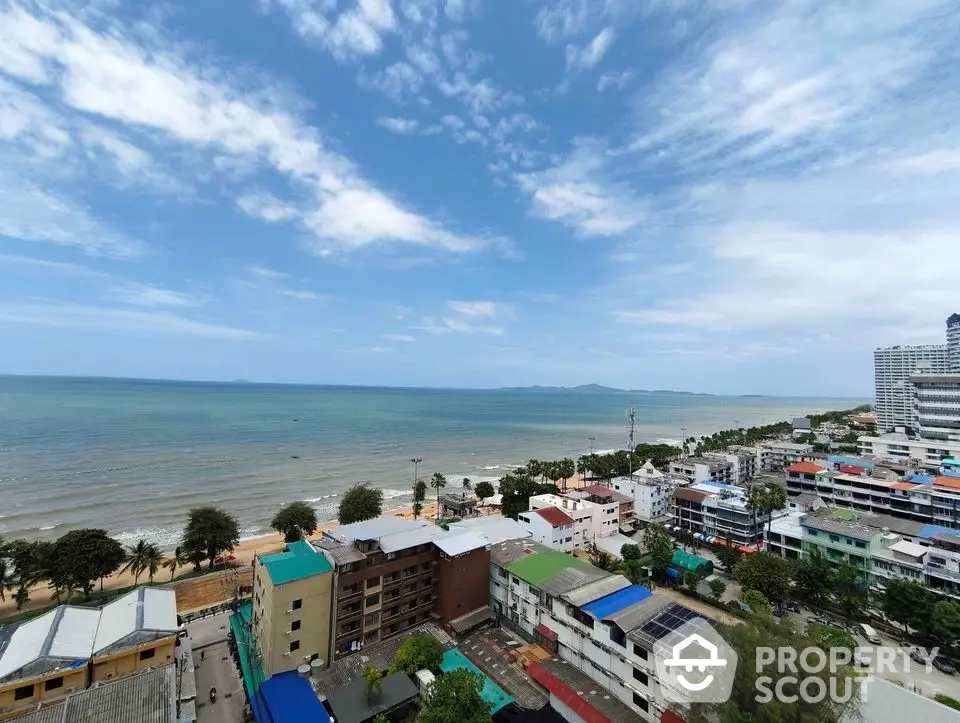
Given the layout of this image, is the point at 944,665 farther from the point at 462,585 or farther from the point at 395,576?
Result: the point at 395,576

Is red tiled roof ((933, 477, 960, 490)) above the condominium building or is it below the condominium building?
below

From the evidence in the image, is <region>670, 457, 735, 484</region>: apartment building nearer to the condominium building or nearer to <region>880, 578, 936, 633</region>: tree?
<region>880, 578, 936, 633</region>: tree

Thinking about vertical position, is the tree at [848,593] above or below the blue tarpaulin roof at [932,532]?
below

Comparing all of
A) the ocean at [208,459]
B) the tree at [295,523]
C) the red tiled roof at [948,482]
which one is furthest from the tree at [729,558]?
the ocean at [208,459]

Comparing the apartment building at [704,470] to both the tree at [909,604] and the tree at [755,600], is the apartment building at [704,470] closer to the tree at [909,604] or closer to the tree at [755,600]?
the tree at [755,600]

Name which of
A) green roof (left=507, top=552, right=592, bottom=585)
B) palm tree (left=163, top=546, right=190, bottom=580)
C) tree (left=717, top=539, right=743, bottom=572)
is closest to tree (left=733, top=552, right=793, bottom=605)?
tree (left=717, top=539, right=743, bottom=572)

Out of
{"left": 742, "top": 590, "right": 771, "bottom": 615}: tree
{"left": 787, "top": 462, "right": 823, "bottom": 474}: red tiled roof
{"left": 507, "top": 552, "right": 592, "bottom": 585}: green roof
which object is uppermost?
{"left": 787, "top": 462, "right": 823, "bottom": 474}: red tiled roof

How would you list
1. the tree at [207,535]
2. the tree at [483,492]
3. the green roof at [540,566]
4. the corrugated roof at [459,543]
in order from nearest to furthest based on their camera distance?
the green roof at [540,566], the corrugated roof at [459,543], the tree at [207,535], the tree at [483,492]

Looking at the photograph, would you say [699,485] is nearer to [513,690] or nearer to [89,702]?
[513,690]

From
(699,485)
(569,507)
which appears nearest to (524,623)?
(569,507)
